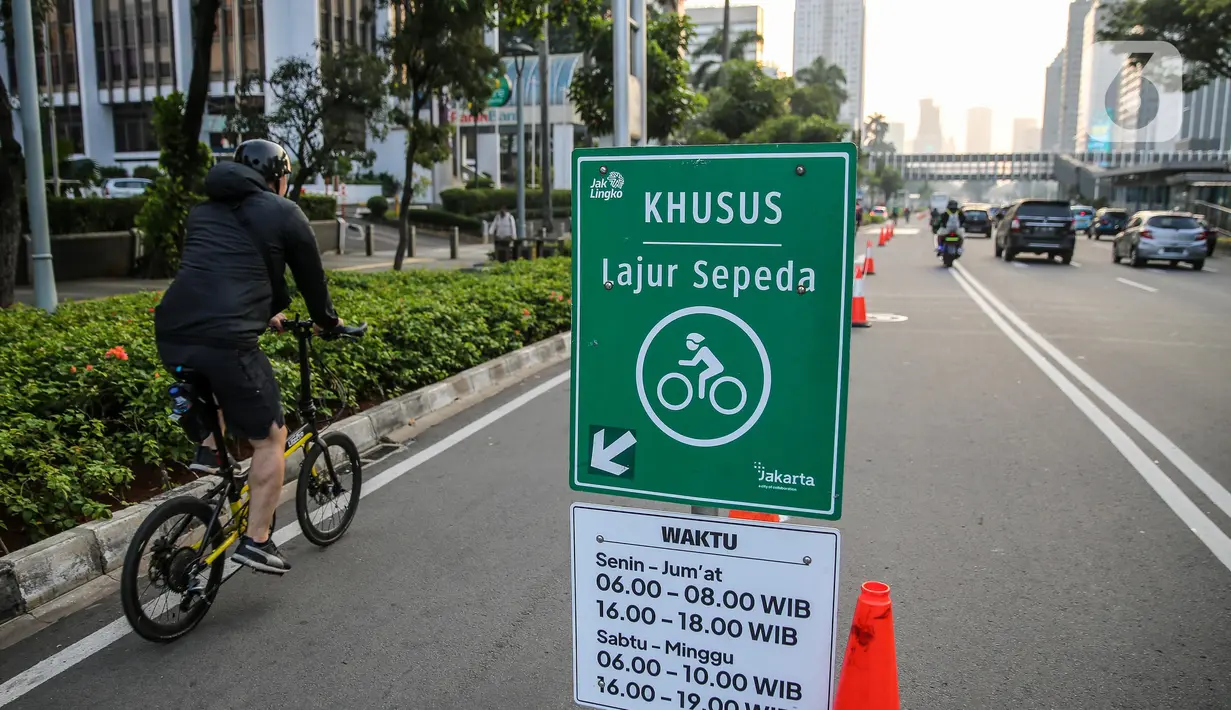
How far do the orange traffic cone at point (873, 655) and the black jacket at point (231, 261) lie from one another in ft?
8.30

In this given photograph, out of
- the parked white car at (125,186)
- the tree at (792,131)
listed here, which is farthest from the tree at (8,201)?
the tree at (792,131)

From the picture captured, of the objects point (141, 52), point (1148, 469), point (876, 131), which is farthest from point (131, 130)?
point (876, 131)

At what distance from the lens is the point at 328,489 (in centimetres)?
510

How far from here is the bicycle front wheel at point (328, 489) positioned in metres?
4.88

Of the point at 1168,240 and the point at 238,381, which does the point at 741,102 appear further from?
the point at 238,381

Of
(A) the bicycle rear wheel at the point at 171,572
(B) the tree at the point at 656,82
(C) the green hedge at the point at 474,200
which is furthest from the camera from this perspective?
(C) the green hedge at the point at 474,200

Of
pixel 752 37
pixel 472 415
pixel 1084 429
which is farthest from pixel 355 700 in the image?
pixel 752 37

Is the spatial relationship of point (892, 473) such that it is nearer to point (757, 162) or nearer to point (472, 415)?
point (472, 415)

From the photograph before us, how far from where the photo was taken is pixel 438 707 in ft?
11.4

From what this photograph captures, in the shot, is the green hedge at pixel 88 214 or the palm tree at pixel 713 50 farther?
the palm tree at pixel 713 50

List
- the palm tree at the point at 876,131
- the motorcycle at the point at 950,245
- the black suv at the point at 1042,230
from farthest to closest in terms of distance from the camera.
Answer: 1. the palm tree at the point at 876,131
2. the black suv at the point at 1042,230
3. the motorcycle at the point at 950,245

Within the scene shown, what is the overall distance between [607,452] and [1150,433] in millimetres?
6349

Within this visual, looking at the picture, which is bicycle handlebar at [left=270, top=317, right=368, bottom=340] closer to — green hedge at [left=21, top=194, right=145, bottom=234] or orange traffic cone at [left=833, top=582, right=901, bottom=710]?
orange traffic cone at [left=833, top=582, right=901, bottom=710]

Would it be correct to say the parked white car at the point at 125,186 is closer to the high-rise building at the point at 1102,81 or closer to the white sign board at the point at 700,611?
the high-rise building at the point at 1102,81
